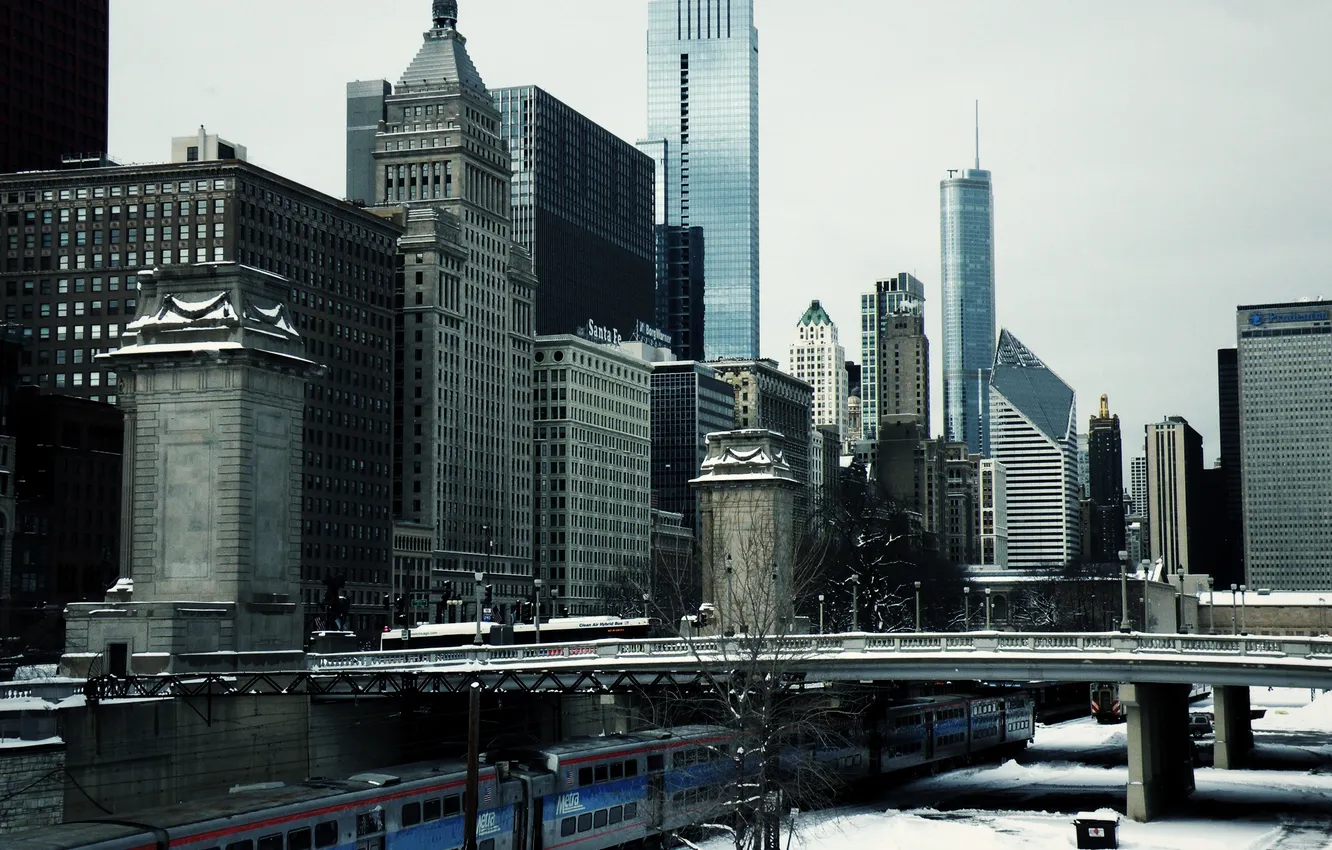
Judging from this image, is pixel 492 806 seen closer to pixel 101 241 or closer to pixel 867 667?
pixel 867 667

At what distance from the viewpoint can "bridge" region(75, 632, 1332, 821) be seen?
8456cm

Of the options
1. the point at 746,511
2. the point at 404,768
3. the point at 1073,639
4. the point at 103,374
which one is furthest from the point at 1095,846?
the point at 103,374

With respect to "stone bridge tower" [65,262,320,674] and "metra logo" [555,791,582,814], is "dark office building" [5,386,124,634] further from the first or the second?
"metra logo" [555,791,582,814]

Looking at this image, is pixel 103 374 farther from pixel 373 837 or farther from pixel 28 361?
pixel 373 837

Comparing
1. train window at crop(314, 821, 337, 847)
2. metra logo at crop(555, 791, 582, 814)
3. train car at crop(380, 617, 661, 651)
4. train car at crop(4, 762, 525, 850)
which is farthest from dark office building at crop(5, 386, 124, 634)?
train window at crop(314, 821, 337, 847)

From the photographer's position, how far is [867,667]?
295ft

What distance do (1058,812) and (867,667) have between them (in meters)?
13.4

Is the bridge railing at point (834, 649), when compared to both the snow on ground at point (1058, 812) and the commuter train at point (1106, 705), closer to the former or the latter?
the snow on ground at point (1058, 812)

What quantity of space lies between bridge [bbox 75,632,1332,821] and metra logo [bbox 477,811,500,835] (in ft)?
57.1

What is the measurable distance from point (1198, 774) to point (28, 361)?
404 ft

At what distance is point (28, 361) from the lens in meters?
187

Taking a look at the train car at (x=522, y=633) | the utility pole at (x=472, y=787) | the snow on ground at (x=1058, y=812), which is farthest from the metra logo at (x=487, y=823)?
the train car at (x=522, y=633)

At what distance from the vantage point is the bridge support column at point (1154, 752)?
91.1 m

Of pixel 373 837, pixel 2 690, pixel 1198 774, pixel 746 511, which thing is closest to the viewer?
pixel 373 837
